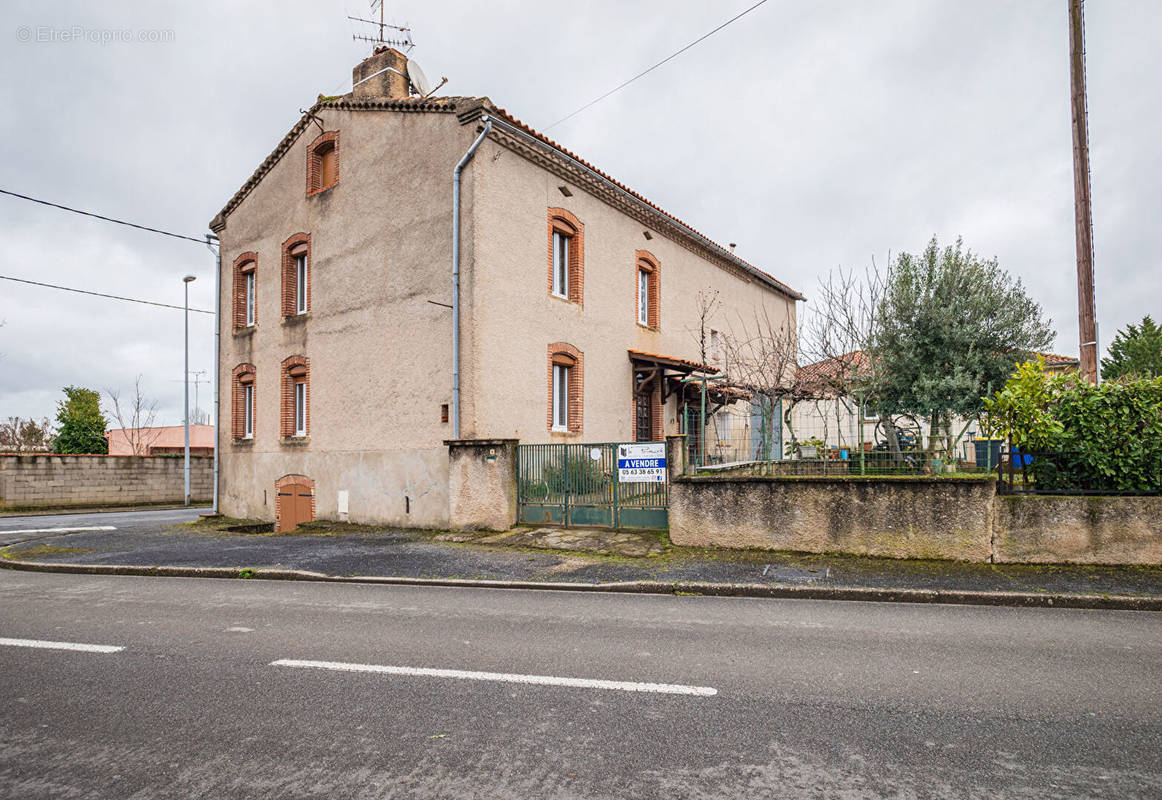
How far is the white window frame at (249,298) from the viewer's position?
18.7m

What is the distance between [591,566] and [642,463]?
8.07 ft

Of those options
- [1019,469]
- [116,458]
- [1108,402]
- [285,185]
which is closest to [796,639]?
[1019,469]

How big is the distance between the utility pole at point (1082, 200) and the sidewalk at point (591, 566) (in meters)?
3.64

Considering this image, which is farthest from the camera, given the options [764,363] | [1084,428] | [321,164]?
[764,363]

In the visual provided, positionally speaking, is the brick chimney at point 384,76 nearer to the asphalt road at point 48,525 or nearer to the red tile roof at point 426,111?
the red tile roof at point 426,111

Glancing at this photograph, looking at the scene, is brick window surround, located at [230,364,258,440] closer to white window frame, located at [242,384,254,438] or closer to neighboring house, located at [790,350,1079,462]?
white window frame, located at [242,384,254,438]

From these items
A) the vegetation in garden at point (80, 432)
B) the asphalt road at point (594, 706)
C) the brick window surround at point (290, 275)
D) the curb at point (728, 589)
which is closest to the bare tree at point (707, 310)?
the brick window surround at point (290, 275)

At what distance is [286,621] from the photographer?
6469 millimetres

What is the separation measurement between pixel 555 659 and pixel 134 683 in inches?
113

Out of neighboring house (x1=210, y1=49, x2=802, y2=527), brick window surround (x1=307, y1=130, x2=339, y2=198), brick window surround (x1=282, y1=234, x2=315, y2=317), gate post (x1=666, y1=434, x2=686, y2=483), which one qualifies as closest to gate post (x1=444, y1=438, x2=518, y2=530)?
neighboring house (x1=210, y1=49, x2=802, y2=527)

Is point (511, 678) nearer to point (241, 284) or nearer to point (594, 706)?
point (594, 706)

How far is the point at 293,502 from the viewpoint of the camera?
16.3 m

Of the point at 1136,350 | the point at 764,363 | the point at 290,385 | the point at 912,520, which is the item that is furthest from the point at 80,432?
the point at 1136,350

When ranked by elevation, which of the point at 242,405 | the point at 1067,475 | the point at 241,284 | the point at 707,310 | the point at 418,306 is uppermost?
the point at 241,284
